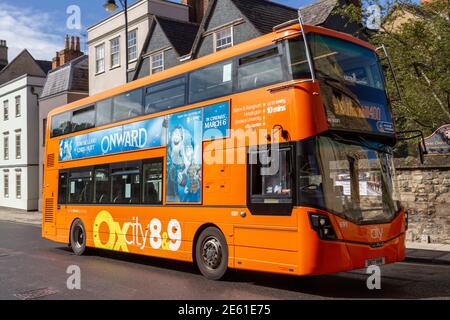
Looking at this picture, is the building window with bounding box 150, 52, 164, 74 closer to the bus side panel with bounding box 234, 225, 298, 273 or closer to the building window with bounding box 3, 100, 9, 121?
the building window with bounding box 3, 100, 9, 121

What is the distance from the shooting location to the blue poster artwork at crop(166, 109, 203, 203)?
1005 cm

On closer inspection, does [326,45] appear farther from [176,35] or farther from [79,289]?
[176,35]

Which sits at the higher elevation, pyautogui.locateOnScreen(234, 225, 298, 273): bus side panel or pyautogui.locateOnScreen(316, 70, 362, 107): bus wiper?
pyautogui.locateOnScreen(316, 70, 362, 107): bus wiper

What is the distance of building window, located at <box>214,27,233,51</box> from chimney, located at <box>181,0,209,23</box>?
8.47m

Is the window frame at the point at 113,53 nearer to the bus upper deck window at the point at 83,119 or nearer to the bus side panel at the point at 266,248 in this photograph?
the bus upper deck window at the point at 83,119

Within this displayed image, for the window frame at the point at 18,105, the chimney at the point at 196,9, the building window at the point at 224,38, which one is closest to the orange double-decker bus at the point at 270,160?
the building window at the point at 224,38

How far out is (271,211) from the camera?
328 inches

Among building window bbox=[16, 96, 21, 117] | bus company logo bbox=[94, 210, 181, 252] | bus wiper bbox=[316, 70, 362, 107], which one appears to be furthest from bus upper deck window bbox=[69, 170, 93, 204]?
building window bbox=[16, 96, 21, 117]

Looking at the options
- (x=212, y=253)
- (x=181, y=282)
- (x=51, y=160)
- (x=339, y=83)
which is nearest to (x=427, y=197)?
(x=339, y=83)

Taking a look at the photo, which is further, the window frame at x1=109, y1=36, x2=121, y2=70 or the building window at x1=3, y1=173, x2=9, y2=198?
the building window at x1=3, y1=173, x2=9, y2=198
